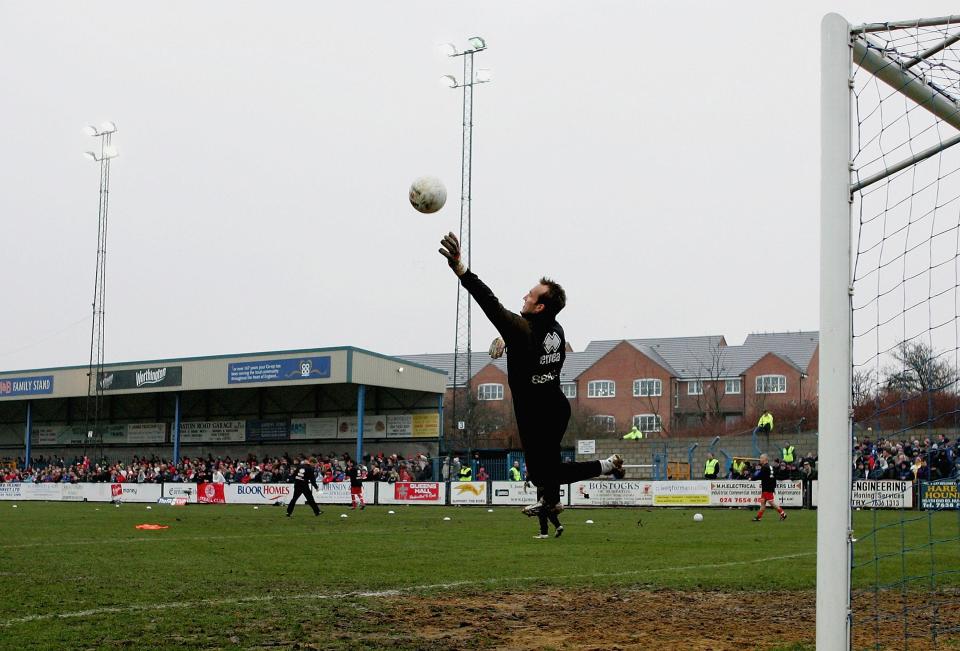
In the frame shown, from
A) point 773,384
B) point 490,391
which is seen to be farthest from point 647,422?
point 490,391

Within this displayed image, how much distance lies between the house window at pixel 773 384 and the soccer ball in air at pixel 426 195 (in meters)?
73.5

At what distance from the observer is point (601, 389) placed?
8425 cm

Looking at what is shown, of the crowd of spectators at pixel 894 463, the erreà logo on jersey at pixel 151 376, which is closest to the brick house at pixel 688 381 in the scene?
the erreà logo on jersey at pixel 151 376

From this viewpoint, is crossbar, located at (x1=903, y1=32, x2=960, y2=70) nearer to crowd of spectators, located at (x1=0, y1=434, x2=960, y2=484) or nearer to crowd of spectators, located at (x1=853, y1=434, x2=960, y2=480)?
crowd of spectators, located at (x1=0, y1=434, x2=960, y2=484)

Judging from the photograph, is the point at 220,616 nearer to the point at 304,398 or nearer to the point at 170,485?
the point at 170,485

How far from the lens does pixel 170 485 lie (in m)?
43.3

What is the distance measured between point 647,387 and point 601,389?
3998mm

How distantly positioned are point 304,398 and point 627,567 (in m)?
47.0

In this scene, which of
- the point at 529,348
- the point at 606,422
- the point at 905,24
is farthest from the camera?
the point at 606,422

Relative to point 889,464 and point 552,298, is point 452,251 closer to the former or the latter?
point 552,298

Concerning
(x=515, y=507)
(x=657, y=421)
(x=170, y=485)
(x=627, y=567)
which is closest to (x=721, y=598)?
(x=627, y=567)

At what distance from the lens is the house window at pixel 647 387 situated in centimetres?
8194

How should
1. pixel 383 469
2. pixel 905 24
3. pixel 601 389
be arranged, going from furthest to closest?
pixel 601 389 < pixel 383 469 < pixel 905 24

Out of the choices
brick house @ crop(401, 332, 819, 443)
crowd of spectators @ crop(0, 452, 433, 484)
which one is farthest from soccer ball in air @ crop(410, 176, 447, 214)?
brick house @ crop(401, 332, 819, 443)
